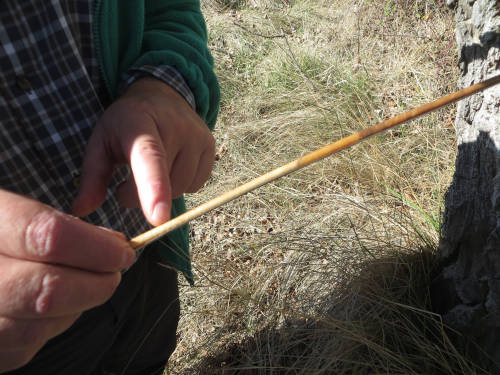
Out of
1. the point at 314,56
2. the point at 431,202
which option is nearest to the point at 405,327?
the point at 431,202

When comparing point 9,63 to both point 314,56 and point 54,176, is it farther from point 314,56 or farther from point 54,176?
point 314,56

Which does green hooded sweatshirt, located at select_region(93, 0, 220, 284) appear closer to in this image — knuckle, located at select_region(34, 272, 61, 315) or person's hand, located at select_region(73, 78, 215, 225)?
person's hand, located at select_region(73, 78, 215, 225)

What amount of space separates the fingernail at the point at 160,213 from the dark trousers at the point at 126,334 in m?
0.48

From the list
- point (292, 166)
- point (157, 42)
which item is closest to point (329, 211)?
point (157, 42)

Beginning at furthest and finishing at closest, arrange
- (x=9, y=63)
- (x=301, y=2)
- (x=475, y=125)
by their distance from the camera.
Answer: (x=301, y=2) < (x=475, y=125) < (x=9, y=63)

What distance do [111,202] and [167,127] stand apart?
10.4 inches

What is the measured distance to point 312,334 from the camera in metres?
1.30

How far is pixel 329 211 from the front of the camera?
1806 millimetres

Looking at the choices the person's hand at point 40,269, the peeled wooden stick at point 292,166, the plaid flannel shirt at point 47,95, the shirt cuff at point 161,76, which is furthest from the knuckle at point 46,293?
the shirt cuff at point 161,76

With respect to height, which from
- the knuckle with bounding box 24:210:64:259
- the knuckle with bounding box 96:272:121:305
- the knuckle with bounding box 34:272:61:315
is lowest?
the knuckle with bounding box 96:272:121:305

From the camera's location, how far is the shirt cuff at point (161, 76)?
81 cm

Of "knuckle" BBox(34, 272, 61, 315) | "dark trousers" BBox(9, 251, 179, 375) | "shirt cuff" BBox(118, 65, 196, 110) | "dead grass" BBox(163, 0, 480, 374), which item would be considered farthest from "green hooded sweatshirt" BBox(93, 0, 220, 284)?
"dead grass" BBox(163, 0, 480, 374)

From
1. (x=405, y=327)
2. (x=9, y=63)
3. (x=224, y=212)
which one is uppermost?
(x=9, y=63)

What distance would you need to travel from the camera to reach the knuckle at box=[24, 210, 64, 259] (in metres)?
0.42
